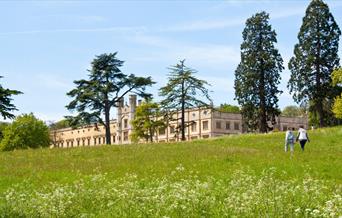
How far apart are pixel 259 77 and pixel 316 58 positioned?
24.3ft

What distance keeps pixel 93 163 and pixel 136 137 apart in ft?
227

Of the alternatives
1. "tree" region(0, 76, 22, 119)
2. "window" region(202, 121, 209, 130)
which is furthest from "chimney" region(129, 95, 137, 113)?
"tree" region(0, 76, 22, 119)

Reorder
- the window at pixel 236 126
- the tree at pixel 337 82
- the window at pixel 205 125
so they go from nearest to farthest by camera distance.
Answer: the tree at pixel 337 82 < the window at pixel 205 125 < the window at pixel 236 126

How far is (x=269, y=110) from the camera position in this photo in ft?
231

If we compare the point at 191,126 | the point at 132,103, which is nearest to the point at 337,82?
the point at 191,126

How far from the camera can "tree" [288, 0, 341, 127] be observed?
66188 mm

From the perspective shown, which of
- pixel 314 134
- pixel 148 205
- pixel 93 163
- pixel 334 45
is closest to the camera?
pixel 148 205

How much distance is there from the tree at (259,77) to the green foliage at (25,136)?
49562 millimetres

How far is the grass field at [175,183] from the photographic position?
10969 millimetres

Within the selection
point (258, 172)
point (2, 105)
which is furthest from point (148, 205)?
point (258, 172)

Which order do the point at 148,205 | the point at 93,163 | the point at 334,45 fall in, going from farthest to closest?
1. the point at 334,45
2. the point at 93,163
3. the point at 148,205

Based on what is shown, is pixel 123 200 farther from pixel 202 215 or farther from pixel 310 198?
pixel 310 198

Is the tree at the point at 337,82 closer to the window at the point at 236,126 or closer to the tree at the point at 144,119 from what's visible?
the tree at the point at 144,119

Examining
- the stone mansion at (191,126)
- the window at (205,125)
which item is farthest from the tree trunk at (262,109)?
the window at (205,125)
